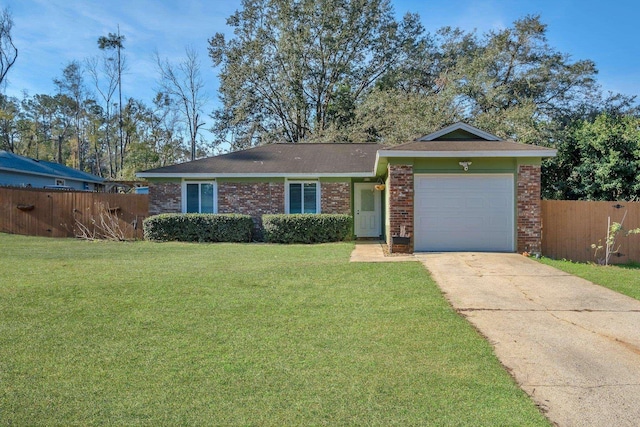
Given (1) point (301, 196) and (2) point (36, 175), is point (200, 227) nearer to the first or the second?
(1) point (301, 196)

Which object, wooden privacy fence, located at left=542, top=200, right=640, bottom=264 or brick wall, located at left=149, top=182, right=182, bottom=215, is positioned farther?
brick wall, located at left=149, top=182, right=182, bottom=215

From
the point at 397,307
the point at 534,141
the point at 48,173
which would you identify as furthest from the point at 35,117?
the point at 397,307

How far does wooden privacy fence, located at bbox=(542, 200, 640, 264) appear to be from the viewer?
1166 centimetres

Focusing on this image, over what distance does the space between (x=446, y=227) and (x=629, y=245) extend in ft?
18.3

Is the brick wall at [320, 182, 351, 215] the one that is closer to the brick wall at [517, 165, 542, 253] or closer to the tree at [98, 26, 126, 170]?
the brick wall at [517, 165, 542, 253]

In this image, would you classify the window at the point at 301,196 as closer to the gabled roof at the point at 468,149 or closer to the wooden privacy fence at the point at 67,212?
the gabled roof at the point at 468,149

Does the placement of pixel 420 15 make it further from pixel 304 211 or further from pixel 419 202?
pixel 419 202

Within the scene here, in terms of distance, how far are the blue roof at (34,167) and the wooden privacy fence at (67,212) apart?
698cm

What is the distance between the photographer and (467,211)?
35.8ft

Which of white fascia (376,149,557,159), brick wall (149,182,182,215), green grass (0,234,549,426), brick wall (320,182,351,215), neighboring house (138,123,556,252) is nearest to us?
green grass (0,234,549,426)

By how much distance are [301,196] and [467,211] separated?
6762mm

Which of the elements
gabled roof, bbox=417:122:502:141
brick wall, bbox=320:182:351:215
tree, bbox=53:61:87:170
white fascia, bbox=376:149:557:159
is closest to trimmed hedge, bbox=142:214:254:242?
brick wall, bbox=320:182:351:215

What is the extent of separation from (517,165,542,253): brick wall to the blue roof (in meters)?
24.5

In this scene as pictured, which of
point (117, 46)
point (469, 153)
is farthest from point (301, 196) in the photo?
point (117, 46)
